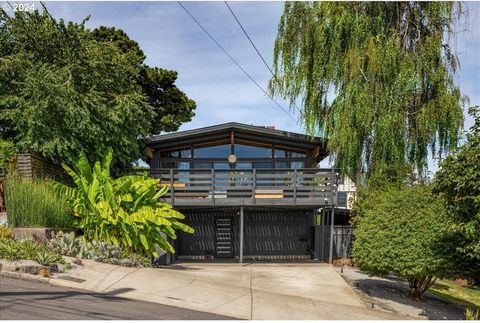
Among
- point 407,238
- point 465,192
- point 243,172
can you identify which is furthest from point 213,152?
point 465,192

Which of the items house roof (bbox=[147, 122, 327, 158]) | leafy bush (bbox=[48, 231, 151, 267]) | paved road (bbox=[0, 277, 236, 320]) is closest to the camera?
paved road (bbox=[0, 277, 236, 320])

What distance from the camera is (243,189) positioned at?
1702 cm

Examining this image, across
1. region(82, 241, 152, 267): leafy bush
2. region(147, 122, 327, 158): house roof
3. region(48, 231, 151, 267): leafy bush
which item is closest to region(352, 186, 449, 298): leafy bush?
region(82, 241, 152, 267): leafy bush

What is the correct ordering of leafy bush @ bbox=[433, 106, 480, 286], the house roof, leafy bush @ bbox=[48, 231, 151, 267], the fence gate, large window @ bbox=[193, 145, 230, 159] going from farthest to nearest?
1. large window @ bbox=[193, 145, 230, 159]
2. the fence gate
3. the house roof
4. leafy bush @ bbox=[48, 231, 151, 267]
5. leafy bush @ bbox=[433, 106, 480, 286]

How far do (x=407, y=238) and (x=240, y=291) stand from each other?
4.48 meters

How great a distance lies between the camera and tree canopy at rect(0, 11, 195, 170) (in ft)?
48.2

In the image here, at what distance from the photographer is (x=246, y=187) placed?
1700 centimetres

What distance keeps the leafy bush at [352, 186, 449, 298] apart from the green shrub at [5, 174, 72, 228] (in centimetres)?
906

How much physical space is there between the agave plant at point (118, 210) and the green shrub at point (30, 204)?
0.61 m

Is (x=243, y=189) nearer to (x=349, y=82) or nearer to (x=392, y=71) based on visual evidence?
(x=349, y=82)

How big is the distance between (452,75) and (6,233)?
17.3 meters

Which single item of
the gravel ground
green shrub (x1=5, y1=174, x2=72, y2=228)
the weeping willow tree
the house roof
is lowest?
the gravel ground

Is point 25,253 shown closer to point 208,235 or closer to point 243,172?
point 243,172

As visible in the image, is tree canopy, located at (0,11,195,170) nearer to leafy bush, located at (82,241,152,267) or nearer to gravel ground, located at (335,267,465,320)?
leafy bush, located at (82,241,152,267)
